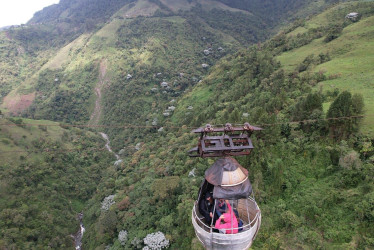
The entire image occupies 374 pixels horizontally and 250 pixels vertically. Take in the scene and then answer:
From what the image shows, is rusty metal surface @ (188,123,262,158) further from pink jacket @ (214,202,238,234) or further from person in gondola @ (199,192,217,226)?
pink jacket @ (214,202,238,234)

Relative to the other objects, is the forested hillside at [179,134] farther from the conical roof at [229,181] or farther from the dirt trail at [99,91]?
the conical roof at [229,181]

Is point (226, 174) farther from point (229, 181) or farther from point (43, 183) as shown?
point (43, 183)

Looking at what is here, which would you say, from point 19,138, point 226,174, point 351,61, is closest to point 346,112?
point 226,174

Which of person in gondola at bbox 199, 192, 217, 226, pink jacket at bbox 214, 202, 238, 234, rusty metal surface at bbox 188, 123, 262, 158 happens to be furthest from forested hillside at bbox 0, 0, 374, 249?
pink jacket at bbox 214, 202, 238, 234

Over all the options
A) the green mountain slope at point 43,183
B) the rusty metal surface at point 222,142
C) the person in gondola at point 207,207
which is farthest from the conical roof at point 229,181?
the green mountain slope at point 43,183

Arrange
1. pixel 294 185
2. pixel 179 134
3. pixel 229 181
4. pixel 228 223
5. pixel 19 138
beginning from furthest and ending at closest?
pixel 19 138
pixel 179 134
pixel 294 185
pixel 228 223
pixel 229 181

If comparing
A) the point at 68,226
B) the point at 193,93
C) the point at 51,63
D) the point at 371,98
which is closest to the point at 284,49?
the point at 193,93
